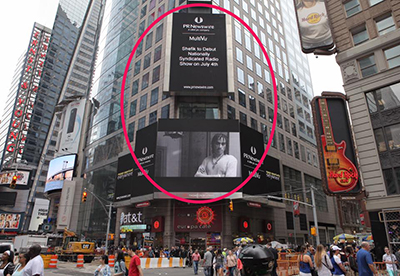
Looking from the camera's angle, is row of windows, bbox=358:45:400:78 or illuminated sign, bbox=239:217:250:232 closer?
row of windows, bbox=358:45:400:78

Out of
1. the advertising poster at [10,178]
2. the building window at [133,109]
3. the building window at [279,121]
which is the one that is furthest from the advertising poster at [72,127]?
the building window at [279,121]

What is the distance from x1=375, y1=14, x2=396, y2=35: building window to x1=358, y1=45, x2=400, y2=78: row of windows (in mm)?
1532

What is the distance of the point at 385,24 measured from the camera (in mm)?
21516

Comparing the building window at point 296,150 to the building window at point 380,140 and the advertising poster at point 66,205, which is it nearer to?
the building window at point 380,140

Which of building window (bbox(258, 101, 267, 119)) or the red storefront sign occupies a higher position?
building window (bbox(258, 101, 267, 119))

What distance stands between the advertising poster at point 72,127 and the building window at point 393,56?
204 feet

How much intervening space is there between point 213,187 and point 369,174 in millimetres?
18626

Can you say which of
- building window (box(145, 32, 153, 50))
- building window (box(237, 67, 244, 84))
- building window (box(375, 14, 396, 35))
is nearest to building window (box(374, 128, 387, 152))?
building window (box(375, 14, 396, 35))

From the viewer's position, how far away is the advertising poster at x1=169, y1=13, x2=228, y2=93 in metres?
39.8

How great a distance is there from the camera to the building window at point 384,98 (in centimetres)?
1966

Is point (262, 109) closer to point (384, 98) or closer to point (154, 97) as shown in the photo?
point (154, 97)

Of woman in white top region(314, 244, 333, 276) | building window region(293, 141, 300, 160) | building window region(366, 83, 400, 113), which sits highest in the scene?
building window region(293, 141, 300, 160)

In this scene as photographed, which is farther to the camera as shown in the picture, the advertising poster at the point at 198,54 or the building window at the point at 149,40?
the building window at the point at 149,40

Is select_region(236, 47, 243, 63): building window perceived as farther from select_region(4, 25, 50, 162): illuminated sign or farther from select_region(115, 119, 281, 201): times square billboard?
select_region(4, 25, 50, 162): illuminated sign
